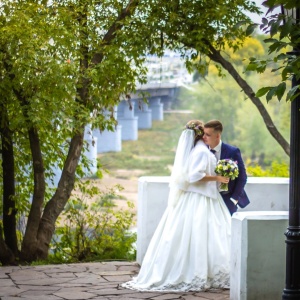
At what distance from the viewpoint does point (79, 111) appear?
10.8m

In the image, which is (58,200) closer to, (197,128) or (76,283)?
(76,283)

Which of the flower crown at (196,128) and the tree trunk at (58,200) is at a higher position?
the flower crown at (196,128)

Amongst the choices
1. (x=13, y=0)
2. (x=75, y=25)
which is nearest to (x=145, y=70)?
(x=75, y=25)

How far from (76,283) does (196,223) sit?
4.78 ft

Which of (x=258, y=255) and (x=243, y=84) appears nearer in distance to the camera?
(x=258, y=255)

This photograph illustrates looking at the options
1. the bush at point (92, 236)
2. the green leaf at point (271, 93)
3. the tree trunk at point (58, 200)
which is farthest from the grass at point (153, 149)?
the green leaf at point (271, 93)

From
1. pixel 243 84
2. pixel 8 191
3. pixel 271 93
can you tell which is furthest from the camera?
pixel 243 84

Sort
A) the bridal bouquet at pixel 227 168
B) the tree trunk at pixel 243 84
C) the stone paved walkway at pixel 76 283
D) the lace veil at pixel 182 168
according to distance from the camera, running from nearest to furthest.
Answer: the stone paved walkway at pixel 76 283, the bridal bouquet at pixel 227 168, the lace veil at pixel 182 168, the tree trunk at pixel 243 84

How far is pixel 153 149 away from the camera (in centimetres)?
5000

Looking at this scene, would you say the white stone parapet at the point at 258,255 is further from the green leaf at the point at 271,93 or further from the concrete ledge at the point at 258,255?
the green leaf at the point at 271,93

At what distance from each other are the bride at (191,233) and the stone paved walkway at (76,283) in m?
0.22

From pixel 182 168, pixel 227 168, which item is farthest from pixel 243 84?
pixel 227 168

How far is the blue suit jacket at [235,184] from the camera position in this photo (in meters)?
8.80

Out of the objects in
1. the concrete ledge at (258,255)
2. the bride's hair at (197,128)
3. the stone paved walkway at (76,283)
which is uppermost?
the bride's hair at (197,128)
